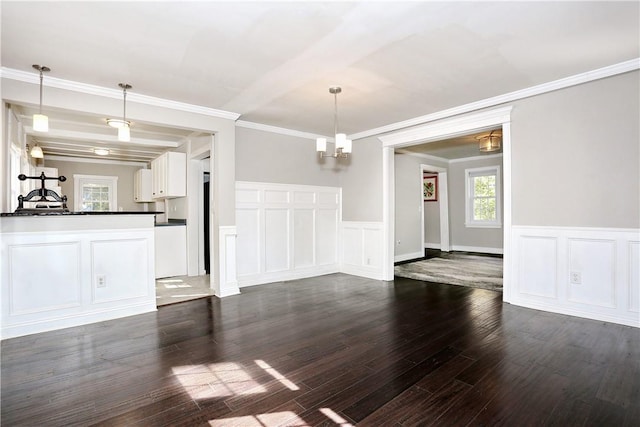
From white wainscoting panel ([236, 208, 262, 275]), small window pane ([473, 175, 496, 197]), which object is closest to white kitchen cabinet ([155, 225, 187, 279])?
white wainscoting panel ([236, 208, 262, 275])

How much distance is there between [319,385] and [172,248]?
4.40 m

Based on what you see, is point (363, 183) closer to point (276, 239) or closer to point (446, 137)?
point (446, 137)

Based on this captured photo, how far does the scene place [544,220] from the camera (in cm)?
366

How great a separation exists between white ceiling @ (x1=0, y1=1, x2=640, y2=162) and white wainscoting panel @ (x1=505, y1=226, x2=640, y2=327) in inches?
67.7

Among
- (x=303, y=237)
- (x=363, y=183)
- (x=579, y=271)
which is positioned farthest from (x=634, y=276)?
(x=303, y=237)

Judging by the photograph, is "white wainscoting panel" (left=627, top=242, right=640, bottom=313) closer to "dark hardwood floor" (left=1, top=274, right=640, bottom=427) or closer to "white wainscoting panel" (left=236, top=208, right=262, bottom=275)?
"dark hardwood floor" (left=1, top=274, right=640, bottom=427)

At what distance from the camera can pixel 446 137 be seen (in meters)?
4.62

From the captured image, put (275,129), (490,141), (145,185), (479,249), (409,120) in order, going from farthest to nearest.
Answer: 1. (479,249)
2. (145,185)
3. (490,141)
4. (275,129)
5. (409,120)

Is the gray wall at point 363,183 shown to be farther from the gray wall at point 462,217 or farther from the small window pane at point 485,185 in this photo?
the small window pane at point 485,185

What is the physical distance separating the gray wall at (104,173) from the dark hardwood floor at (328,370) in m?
5.95

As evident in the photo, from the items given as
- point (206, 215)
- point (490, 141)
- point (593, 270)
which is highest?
point (490, 141)

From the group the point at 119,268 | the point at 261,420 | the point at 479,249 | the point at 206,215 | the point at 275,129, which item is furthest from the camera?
the point at 479,249

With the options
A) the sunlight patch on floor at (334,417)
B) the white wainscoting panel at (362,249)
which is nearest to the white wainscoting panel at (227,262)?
the white wainscoting panel at (362,249)

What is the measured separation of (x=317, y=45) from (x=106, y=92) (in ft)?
8.10
